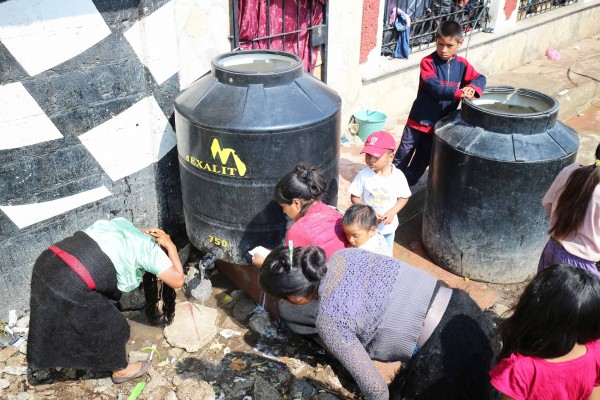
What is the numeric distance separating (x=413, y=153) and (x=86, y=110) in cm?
255

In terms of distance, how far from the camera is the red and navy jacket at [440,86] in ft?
14.4

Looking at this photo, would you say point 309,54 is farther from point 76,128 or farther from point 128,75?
point 76,128

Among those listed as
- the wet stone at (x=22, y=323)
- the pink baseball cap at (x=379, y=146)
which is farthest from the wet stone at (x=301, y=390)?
the wet stone at (x=22, y=323)

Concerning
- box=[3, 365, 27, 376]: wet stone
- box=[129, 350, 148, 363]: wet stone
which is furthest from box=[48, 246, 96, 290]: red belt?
box=[3, 365, 27, 376]: wet stone

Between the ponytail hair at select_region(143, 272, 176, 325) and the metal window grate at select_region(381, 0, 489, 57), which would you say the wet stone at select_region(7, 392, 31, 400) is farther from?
the metal window grate at select_region(381, 0, 489, 57)

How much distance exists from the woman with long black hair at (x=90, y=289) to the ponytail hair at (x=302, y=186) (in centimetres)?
80

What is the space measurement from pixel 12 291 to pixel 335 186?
7.47 ft

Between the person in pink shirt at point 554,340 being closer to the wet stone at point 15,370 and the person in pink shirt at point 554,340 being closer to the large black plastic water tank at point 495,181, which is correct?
the large black plastic water tank at point 495,181

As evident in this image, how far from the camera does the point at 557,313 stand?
204cm

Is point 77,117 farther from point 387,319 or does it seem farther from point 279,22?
point 387,319

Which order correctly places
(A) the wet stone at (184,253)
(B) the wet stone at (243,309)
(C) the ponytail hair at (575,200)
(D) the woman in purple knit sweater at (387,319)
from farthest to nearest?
(A) the wet stone at (184,253) → (B) the wet stone at (243,309) → (C) the ponytail hair at (575,200) → (D) the woman in purple knit sweater at (387,319)

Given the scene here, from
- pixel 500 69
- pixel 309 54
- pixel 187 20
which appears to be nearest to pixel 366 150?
pixel 187 20

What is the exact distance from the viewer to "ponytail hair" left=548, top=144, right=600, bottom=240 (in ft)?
9.48

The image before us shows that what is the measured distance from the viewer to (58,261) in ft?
10.5
